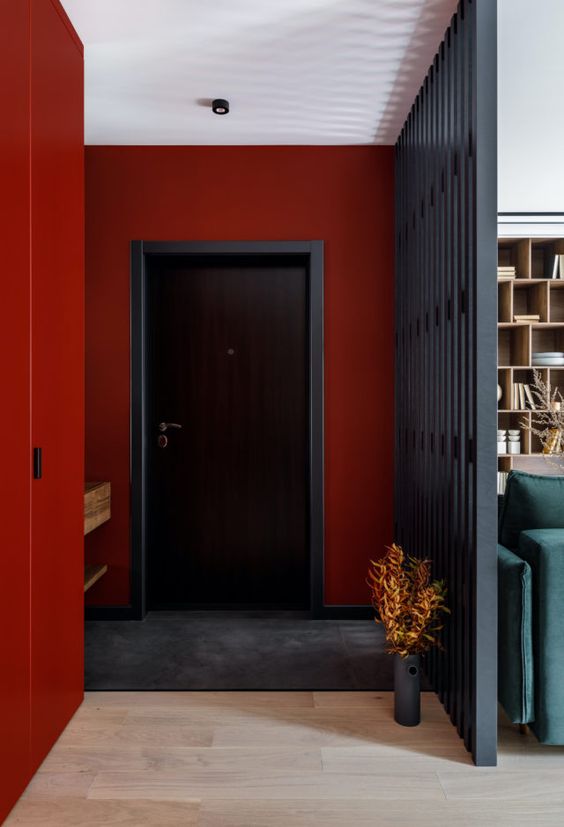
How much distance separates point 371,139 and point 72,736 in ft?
10.8

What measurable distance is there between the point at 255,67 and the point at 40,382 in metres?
1.73

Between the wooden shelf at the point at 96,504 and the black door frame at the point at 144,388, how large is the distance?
0.15 m

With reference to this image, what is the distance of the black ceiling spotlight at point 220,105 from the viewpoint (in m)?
3.06

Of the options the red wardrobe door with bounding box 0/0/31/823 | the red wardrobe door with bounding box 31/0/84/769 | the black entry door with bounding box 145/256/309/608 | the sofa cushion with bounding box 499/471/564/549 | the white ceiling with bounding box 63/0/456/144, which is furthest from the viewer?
the black entry door with bounding box 145/256/309/608

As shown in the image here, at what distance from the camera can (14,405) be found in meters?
1.88

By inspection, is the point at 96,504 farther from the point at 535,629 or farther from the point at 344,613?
the point at 535,629

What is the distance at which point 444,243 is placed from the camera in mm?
2525

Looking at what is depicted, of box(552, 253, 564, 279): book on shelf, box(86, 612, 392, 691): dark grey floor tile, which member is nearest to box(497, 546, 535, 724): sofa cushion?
box(86, 612, 392, 691): dark grey floor tile

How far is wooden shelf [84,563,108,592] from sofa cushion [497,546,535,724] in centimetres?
200

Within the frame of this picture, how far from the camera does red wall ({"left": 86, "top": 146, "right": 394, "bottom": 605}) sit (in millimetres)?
3631

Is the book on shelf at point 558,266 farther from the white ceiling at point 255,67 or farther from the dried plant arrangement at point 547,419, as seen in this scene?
the white ceiling at point 255,67

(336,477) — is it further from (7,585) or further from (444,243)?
(7,585)

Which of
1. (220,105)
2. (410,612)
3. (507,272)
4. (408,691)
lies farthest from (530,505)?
(507,272)

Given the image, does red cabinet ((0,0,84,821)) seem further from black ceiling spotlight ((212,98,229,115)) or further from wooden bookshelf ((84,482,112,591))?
black ceiling spotlight ((212,98,229,115))
